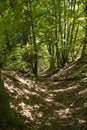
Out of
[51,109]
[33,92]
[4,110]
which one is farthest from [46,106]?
[4,110]

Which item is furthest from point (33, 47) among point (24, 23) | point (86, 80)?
point (86, 80)

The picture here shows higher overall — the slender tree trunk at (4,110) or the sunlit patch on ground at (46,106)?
the slender tree trunk at (4,110)

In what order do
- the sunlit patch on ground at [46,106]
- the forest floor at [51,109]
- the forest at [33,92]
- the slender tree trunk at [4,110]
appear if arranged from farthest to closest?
the sunlit patch on ground at [46,106] < the forest floor at [51,109] < the forest at [33,92] < the slender tree trunk at [4,110]

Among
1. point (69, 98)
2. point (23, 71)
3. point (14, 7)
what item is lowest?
point (23, 71)

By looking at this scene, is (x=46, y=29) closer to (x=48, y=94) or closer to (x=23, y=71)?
(x=23, y=71)

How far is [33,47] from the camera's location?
17.2m

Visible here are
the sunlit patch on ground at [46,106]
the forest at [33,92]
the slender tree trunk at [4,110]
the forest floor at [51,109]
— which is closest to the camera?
the slender tree trunk at [4,110]

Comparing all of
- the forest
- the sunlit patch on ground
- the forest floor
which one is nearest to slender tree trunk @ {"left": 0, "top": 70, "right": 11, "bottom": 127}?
the forest

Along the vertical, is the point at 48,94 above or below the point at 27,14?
below

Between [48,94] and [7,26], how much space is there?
5.35 m

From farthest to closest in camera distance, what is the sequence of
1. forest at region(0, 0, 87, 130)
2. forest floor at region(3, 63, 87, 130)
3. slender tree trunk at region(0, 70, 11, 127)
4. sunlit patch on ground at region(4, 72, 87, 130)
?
sunlit patch on ground at region(4, 72, 87, 130), forest floor at region(3, 63, 87, 130), forest at region(0, 0, 87, 130), slender tree trunk at region(0, 70, 11, 127)

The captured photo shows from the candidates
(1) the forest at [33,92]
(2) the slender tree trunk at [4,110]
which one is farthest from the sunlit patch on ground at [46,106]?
(2) the slender tree trunk at [4,110]

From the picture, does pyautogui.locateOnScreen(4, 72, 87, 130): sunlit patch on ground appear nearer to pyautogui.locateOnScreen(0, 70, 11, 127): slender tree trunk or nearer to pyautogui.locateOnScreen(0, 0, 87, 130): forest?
pyautogui.locateOnScreen(0, 0, 87, 130): forest

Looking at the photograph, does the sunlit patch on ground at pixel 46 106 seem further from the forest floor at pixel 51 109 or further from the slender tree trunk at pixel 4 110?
the slender tree trunk at pixel 4 110
